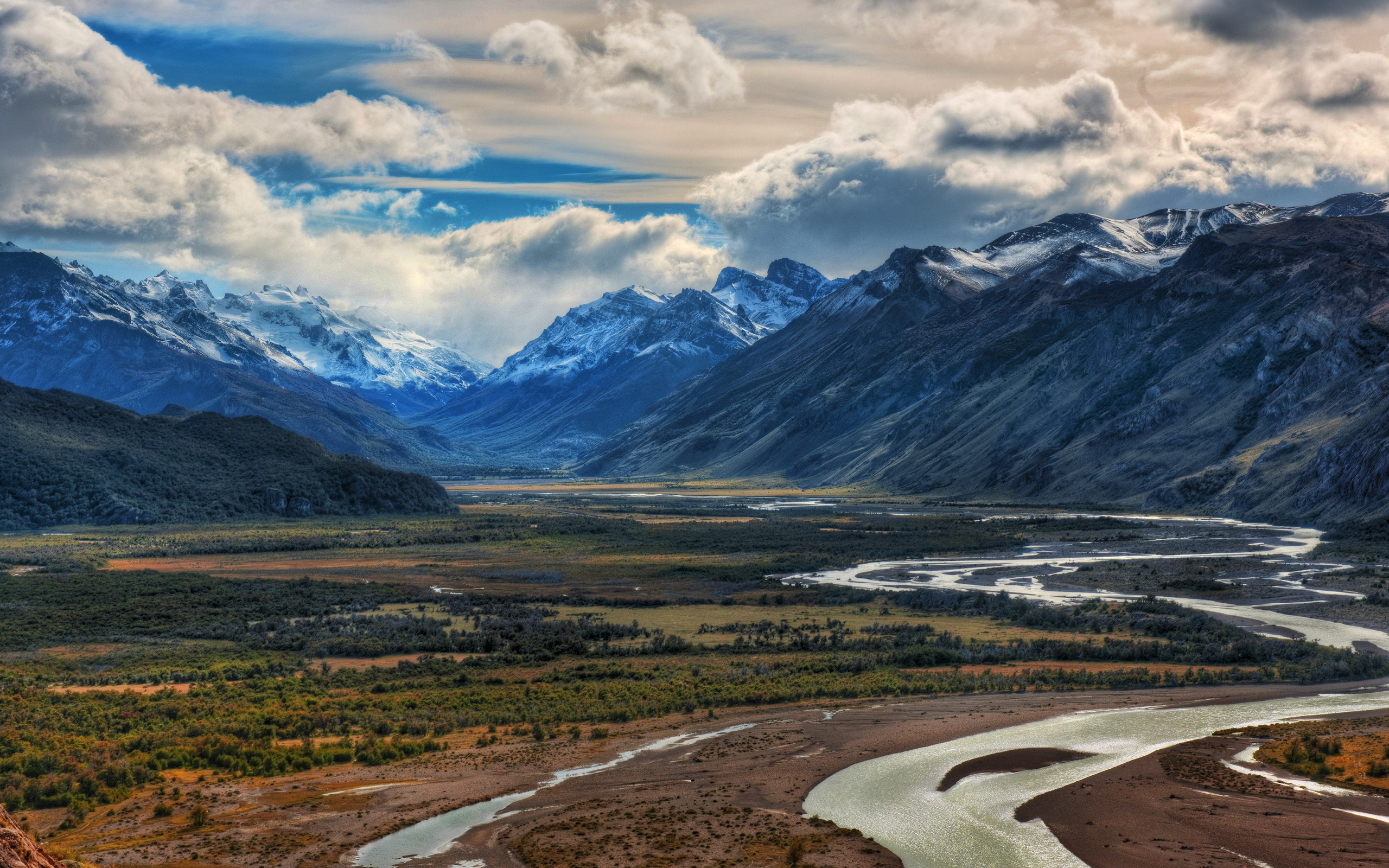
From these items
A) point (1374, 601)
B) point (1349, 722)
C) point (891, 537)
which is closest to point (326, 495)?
point (891, 537)

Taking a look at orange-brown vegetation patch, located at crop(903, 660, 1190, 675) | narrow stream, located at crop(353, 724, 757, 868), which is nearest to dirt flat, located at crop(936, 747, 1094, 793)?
narrow stream, located at crop(353, 724, 757, 868)

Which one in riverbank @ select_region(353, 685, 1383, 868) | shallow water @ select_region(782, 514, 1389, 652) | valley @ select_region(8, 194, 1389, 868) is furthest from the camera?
shallow water @ select_region(782, 514, 1389, 652)

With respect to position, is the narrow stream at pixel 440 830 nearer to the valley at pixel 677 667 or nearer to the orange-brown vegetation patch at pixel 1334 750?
the valley at pixel 677 667

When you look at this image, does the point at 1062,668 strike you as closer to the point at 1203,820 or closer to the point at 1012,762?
the point at 1012,762

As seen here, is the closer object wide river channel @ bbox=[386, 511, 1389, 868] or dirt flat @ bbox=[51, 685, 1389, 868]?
dirt flat @ bbox=[51, 685, 1389, 868]

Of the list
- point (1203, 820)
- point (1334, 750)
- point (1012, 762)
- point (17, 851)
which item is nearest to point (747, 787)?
point (1012, 762)

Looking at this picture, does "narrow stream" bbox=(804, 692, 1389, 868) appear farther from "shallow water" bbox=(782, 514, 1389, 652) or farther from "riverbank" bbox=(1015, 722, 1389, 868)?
"shallow water" bbox=(782, 514, 1389, 652)
